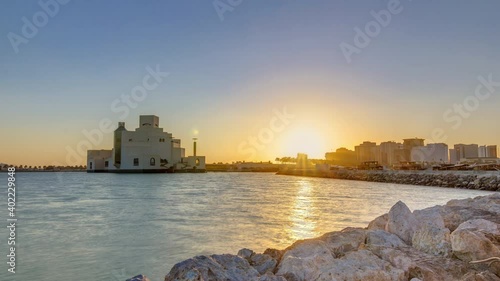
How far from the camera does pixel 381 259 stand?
335 centimetres

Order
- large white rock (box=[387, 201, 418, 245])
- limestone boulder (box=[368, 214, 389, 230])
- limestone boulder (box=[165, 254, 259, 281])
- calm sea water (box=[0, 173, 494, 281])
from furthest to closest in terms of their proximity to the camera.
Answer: calm sea water (box=[0, 173, 494, 281]) < limestone boulder (box=[368, 214, 389, 230]) < large white rock (box=[387, 201, 418, 245]) < limestone boulder (box=[165, 254, 259, 281])

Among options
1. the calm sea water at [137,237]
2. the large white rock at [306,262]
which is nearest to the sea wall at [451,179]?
the calm sea water at [137,237]

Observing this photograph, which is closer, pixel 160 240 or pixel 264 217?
pixel 160 240

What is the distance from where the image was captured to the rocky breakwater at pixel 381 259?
299cm

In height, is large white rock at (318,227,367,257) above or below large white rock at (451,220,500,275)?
below

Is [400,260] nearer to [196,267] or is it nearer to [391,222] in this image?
[391,222]

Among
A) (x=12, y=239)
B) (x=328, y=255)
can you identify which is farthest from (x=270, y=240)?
(x=12, y=239)

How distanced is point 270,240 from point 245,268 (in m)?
3.59

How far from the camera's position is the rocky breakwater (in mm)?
2990

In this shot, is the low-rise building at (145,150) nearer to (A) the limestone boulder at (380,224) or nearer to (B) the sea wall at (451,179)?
(B) the sea wall at (451,179)

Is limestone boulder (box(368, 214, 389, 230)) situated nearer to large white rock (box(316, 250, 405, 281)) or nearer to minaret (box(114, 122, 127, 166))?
large white rock (box(316, 250, 405, 281))

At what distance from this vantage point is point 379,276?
9.78 feet

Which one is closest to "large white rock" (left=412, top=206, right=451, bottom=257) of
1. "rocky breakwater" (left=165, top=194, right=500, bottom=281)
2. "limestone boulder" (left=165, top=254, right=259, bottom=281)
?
"rocky breakwater" (left=165, top=194, right=500, bottom=281)

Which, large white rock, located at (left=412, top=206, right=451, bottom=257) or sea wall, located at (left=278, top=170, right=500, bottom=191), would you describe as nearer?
large white rock, located at (left=412, top=206, right=451, bottom=257)
